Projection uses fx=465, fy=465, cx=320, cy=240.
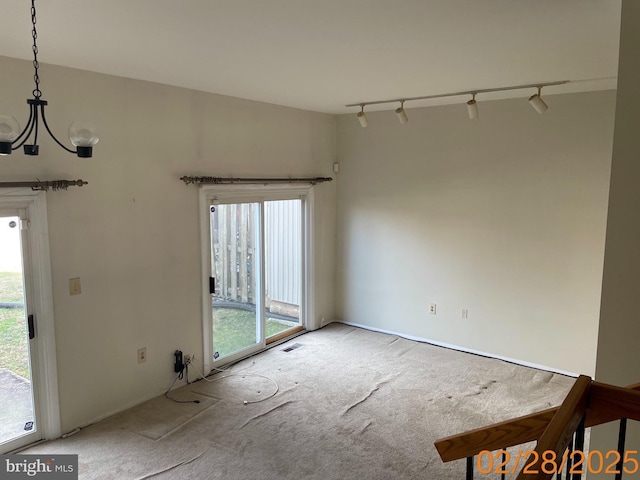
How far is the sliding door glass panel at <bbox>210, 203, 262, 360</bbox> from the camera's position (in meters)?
4.62

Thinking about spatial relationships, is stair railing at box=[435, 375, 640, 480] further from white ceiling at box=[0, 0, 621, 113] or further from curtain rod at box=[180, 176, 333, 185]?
curtain rod at box=[180, 176, 333, 185]

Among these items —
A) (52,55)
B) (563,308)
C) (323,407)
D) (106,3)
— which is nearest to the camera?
(106,3)

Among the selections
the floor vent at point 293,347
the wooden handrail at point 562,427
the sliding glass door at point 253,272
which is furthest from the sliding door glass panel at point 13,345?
the wooden handrail at point 562,427

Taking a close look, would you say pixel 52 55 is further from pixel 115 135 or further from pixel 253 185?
pixel 253 185

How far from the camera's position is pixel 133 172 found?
3705mm

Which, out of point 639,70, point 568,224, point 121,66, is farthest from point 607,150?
point 121,66

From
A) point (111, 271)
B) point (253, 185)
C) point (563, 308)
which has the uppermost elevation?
point (253, 185)

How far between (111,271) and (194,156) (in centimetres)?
124

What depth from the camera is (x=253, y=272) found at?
5027mm

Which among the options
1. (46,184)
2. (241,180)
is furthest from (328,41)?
(241,180)

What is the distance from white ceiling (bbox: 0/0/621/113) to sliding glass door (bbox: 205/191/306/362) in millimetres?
1431

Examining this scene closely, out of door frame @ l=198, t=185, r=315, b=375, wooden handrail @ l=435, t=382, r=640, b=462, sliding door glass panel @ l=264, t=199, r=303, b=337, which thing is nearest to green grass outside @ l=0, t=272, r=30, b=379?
door frame @ l=198, t=185, r=315, b=375

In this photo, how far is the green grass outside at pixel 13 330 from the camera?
3.14m

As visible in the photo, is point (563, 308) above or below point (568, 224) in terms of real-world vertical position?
below
